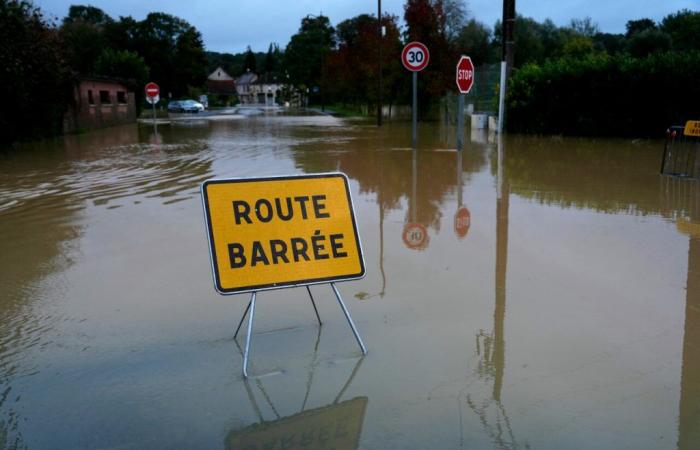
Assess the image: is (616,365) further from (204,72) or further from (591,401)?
(204,72)

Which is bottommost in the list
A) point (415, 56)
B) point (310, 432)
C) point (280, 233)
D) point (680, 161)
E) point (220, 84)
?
point (310, 432)

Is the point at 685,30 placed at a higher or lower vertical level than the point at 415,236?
higher

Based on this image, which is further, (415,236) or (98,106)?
Answer: (98,106)

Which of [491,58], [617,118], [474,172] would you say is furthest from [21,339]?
[491,58]

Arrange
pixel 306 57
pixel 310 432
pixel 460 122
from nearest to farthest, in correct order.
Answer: pixel 310 432, pixel 460 122, pixel 306 57

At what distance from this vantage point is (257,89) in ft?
549

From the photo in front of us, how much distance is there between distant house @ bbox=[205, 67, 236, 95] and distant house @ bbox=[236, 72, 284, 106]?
7.26m

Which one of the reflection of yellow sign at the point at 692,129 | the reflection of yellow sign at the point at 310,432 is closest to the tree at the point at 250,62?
the reflection of yellow sign at the point at 692,129

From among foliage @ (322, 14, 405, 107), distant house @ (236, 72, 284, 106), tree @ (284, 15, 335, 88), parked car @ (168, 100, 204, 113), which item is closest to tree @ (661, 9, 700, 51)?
foliage @ (322, 14, 405, 107)

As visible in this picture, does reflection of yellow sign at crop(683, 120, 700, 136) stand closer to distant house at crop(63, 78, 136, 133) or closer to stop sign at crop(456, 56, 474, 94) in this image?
stop sign at crop(456, 56, 474, 94)

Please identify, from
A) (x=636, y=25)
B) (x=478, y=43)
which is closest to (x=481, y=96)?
(x=478, y=43)

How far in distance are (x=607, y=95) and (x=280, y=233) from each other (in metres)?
19.1

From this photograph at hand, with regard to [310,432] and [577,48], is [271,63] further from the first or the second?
[310,432]

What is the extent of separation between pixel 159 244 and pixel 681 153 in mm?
12818
